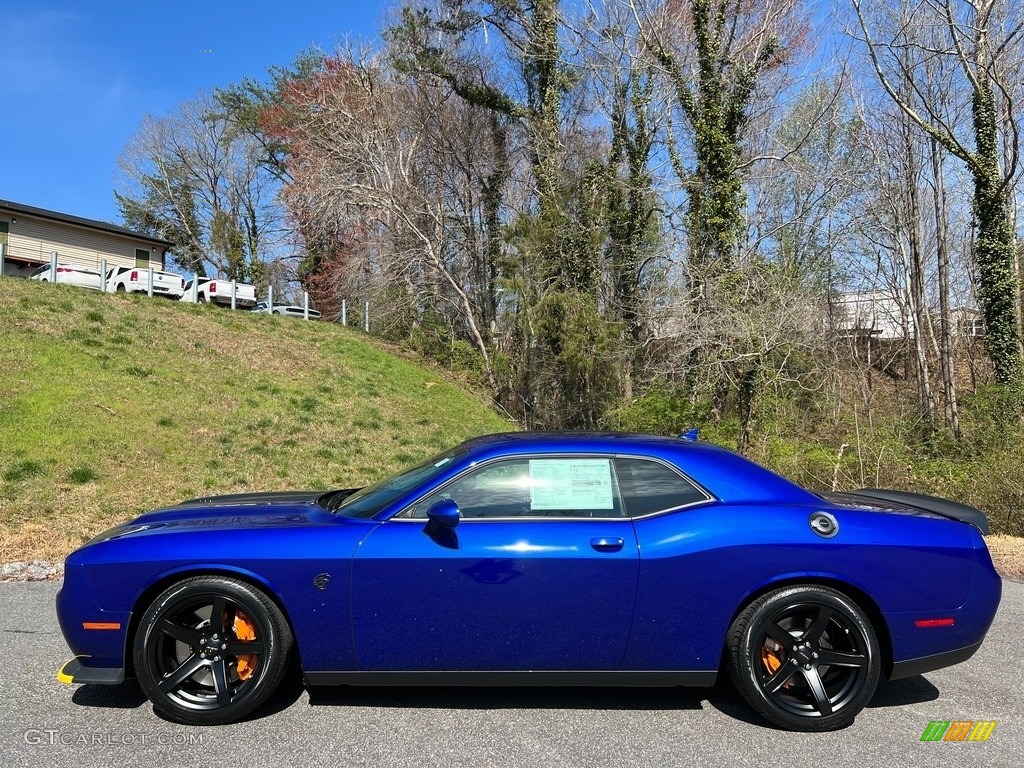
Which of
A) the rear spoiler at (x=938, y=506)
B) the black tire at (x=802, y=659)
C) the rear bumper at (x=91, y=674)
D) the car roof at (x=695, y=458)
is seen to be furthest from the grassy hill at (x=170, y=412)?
the rear spoiler at (x=938, y=506)

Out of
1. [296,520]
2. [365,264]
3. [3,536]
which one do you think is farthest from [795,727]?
[365,264]

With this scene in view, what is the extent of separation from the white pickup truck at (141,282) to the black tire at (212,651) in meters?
20.0

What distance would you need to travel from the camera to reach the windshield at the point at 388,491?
3.65 m

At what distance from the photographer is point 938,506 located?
13.4ft

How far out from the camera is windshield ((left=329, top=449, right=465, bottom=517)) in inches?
144

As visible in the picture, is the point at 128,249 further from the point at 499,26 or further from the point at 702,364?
the point at 702,364

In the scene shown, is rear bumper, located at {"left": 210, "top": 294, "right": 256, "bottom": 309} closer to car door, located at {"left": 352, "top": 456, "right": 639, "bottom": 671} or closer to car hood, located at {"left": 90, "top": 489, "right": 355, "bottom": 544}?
car hood, located at {"left": 90, "top": 489, "right": 355, "bottom": 544}

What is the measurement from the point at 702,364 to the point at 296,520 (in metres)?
12.7

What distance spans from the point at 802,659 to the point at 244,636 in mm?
2734

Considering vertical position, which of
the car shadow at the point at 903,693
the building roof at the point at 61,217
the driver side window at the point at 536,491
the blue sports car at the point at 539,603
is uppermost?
the building roof at the point at 61,217

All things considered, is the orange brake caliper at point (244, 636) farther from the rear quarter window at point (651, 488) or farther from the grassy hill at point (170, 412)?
the grassy hill at point (170, 412)

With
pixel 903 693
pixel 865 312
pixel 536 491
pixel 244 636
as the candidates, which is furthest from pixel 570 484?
pixel 865 312

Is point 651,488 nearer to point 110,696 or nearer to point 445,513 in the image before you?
point 445,513

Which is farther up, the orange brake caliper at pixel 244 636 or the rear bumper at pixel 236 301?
the rear bumper at pixel 236 301
